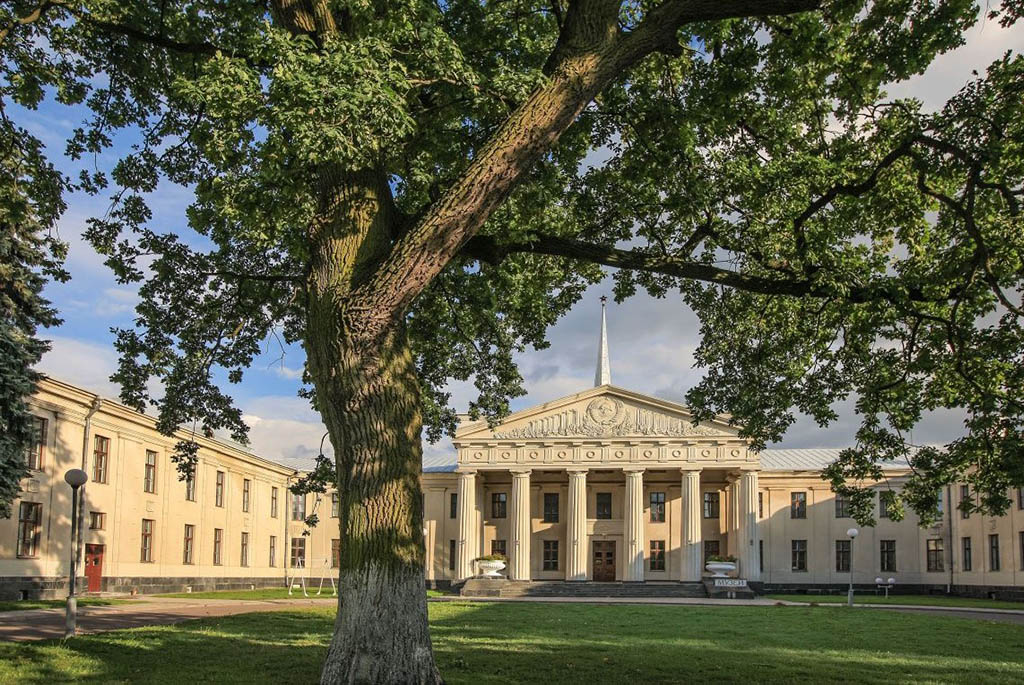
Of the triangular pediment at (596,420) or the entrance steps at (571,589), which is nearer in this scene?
the entrance steps at (571,589)

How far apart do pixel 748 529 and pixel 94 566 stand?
112 ft

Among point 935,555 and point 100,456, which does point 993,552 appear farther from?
point 100,456

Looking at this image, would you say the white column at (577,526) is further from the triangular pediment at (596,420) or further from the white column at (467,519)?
the white column at (467,519)

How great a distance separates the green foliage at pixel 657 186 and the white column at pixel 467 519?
41.2 metres

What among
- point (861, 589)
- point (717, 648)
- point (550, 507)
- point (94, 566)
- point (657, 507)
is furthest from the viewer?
point (550, 507)

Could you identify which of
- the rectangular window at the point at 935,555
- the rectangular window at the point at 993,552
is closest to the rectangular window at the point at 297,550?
the rectangular window at the point at 935,555

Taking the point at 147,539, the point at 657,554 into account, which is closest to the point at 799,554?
the point at 657,554

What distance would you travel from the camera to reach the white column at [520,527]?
178 ft

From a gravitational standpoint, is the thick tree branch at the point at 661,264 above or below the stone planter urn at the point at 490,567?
above

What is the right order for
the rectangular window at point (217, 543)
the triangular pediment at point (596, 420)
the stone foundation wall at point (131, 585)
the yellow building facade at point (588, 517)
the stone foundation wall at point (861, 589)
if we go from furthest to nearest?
the triangular pediment at point (596, 420) < the stone foundation wall at point (861, 589) < the rectangular window at point (217, 543) < the yellow building facade at point (588, 517) < the stone foundation wall at point (131, 585)

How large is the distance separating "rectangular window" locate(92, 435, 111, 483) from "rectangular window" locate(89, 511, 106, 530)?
3.99ft

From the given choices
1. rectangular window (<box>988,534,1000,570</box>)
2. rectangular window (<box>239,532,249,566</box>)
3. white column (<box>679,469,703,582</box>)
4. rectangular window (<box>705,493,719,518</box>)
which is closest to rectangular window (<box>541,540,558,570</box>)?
white column (<box>679,469,703,582</box>)

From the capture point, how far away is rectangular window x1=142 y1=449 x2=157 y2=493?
1581 inches

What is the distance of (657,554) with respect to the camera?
195ft
